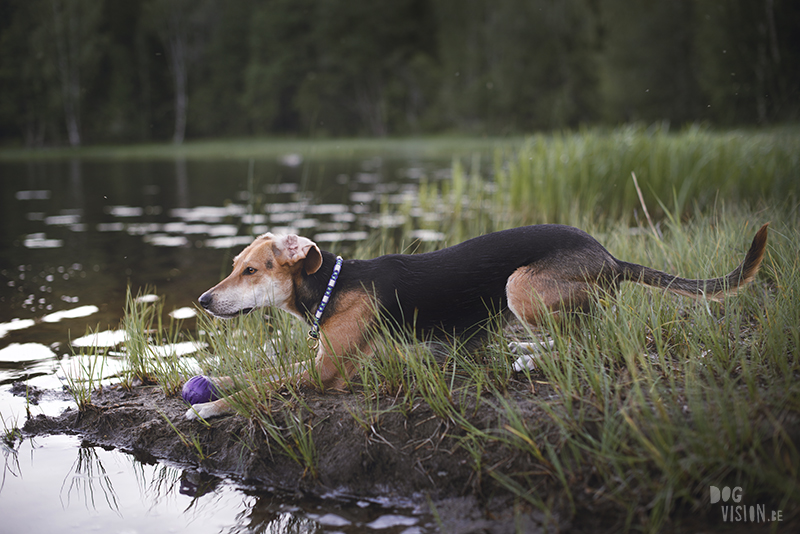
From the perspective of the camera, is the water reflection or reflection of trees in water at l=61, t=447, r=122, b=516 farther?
reflection of trees in water at l=61, t=447, r=122, b=516

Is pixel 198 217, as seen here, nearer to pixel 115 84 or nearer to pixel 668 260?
pixel 668 260

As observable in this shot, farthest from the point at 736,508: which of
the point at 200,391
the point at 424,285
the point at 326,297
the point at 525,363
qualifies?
the point at 200,391

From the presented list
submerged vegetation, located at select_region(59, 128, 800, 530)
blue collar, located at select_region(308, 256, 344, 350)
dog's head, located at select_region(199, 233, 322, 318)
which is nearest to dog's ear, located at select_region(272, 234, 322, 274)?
dog's head, located at select_region(199, 233, 322, 318)

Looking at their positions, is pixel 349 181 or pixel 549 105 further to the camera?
pixel 549 105

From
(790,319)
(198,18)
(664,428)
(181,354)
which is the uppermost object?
(198,18)

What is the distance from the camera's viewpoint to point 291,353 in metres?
4.02

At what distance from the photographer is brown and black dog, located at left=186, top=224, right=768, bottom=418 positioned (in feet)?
11.6

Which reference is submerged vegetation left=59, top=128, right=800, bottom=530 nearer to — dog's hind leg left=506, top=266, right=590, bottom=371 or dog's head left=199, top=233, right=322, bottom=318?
dog's hind leg left=506, top=266, right=590, bottom=371

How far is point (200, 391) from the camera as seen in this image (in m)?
3.68

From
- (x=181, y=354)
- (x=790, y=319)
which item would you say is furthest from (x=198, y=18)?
(x=790, y=319)

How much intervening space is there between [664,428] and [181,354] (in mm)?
3820

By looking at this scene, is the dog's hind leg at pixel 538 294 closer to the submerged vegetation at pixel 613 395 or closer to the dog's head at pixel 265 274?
the submerged vegetation at pixel 613 395

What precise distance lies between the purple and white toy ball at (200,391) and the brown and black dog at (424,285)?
12 centimetres

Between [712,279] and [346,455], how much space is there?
7.73ft
